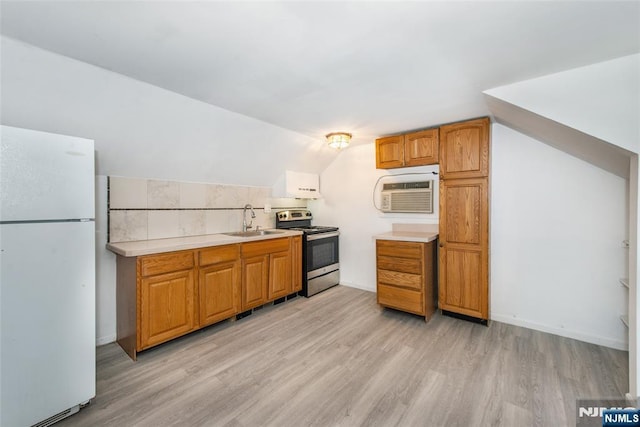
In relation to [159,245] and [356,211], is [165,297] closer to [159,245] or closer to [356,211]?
[159,245]

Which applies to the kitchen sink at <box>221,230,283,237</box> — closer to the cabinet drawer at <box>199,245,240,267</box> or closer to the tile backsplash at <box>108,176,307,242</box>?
the tile backsplash at <box>108,176,307,242</box>

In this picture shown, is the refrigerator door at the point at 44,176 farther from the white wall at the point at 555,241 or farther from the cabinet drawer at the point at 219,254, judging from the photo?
the white wall at the point at 555,241

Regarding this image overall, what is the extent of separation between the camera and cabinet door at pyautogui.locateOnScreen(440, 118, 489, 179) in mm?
2783

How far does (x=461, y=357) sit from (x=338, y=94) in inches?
96.5

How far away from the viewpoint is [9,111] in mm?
1799

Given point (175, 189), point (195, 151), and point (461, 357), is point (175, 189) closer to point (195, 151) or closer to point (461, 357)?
point (195, 151)

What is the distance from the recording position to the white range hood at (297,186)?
401 cm

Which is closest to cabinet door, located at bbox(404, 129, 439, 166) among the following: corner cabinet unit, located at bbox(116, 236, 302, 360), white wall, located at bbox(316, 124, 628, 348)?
white wall, located at bbox(316, 124, 628, 348)

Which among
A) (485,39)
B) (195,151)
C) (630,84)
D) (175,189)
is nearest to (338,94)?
(485,39)

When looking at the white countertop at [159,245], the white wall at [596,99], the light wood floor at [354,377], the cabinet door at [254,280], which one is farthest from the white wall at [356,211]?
the white wall at [596,99]

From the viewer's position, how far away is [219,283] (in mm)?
2801

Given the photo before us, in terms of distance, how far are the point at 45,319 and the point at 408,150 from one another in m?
3.43

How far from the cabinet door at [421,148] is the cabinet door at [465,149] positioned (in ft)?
0.28

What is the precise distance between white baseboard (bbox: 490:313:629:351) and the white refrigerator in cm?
366
